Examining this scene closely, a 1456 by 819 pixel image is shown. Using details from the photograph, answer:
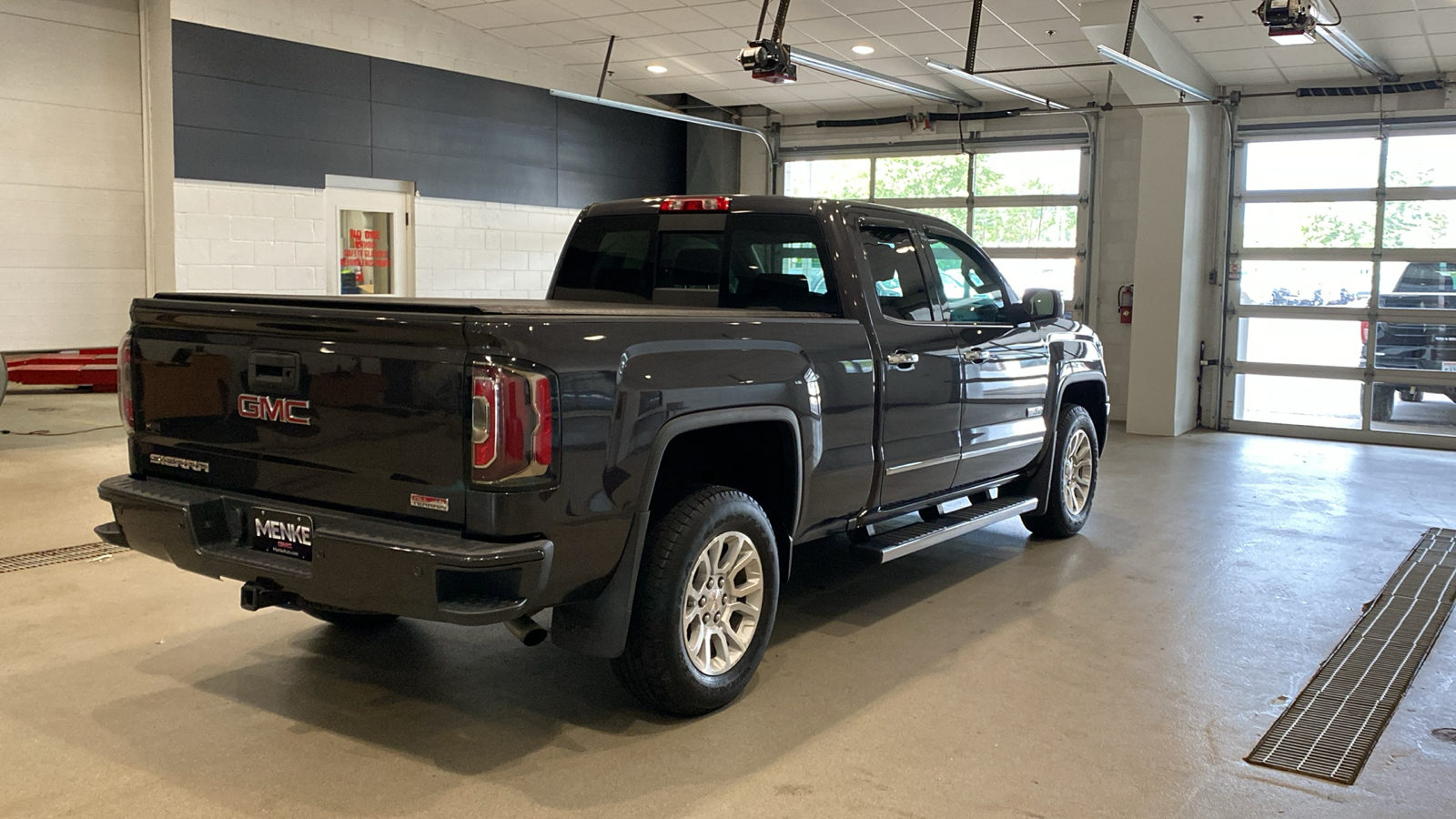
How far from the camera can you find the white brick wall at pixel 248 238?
941 centimetres

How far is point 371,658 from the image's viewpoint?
385 centimetres

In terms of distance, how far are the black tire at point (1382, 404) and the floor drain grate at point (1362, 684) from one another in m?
5.77

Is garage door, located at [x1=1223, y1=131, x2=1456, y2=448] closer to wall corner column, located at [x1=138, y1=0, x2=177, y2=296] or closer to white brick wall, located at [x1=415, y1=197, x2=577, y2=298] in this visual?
white brick wall, located at [x1=415, y1=197, x2=577, y2=298]

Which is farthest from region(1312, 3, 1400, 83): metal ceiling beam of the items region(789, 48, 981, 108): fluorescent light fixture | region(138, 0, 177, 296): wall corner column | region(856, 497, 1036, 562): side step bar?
region(138, 0, 177, 296): wall corner column

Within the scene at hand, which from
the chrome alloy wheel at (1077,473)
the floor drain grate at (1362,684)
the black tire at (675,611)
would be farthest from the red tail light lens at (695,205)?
the floor drain grate at (1362,684)

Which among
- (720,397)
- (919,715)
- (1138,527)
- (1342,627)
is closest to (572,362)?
(720,397)

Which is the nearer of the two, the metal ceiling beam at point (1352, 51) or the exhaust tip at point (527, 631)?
the exhaust tip at point (527, 631)

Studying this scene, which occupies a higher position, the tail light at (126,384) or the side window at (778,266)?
the side window at (778,266)

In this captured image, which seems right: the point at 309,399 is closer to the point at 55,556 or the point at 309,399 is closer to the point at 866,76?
the point at 55,556

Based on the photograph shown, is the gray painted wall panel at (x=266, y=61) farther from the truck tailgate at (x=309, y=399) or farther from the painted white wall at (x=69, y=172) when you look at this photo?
the truck tailgate at (x=309, y=399)

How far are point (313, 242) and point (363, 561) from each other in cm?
831

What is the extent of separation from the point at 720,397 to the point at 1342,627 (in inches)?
114

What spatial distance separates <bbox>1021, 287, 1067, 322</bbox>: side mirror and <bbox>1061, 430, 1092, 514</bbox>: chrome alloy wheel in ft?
2.75

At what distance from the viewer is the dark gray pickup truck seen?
2721 mm
